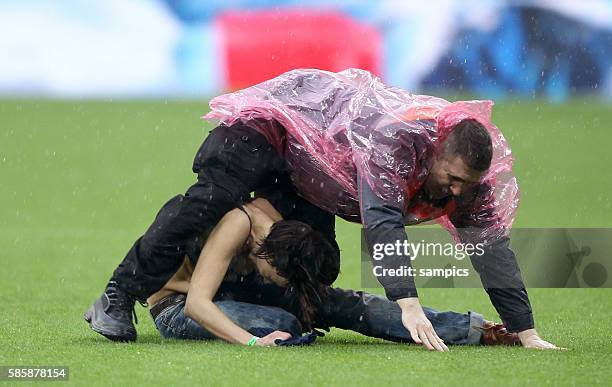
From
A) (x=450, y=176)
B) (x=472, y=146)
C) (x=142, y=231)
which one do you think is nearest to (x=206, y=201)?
(x=450, y=176)

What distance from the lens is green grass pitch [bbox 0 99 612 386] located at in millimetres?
A: 5227

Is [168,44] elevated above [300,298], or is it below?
above

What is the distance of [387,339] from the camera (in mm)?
6215

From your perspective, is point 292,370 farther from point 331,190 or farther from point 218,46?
point 218,46

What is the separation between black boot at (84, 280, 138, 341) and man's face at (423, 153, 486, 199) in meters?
1.50

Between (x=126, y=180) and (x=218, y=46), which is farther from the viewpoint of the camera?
(x=218, y=46)

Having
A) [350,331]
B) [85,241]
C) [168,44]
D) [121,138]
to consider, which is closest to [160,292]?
[350,331]

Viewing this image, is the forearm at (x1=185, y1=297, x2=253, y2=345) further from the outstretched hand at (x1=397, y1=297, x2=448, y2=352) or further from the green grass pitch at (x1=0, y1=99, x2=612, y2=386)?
the outstretched hand at (x1=397, y1=297, x2=448, y2=352)

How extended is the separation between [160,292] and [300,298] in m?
0.72

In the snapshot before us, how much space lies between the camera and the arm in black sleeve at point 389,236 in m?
5.43

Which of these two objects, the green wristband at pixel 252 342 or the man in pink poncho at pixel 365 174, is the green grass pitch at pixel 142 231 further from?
the man in pink poncho at pixel 365 174

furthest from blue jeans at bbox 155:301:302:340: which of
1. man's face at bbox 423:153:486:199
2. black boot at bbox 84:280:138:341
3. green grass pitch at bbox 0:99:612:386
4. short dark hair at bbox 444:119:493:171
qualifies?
short dark hair at bbox 444:119:493:171

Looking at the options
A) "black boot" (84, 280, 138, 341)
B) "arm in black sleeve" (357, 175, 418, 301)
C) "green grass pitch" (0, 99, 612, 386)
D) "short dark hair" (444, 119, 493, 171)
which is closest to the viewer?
"green grass pitch" (0, 99, 612, 386)

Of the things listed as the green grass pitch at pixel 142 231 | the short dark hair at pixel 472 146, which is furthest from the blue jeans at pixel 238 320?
the short dark hair at pixel 472 146
